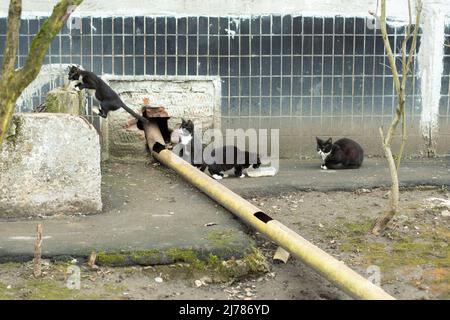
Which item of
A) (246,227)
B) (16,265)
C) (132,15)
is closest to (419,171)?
(246,227)

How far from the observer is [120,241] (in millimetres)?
5730

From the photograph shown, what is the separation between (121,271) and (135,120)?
4360mm

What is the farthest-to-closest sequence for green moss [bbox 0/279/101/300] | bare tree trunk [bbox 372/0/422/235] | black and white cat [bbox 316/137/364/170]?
black and white cat [bbox 316/137/364/170] → bare tree trunk [bbox 372/0/422/235] → green moss [bbox 0/279/101/300]

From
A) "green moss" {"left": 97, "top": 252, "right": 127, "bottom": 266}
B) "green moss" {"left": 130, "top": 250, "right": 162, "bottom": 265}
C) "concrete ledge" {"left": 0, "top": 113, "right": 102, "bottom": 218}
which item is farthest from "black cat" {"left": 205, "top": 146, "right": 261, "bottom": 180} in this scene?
"green moss" {"left": 97, "top": 252, "right": 127, "bottom": 266}

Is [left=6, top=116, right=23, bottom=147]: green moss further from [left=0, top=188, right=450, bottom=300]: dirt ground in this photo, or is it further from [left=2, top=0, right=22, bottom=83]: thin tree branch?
[left=2, top=0, right=22, bottom=83]: thin tree branch

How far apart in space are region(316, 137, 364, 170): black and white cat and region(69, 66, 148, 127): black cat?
2.22 metres

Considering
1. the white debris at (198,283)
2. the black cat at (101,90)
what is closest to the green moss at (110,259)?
the white debris at (198,283)

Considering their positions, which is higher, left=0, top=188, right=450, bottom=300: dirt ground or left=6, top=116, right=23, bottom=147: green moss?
left=6, top=116, right=23, bottom=147: green moss

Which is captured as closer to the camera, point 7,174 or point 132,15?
point 7,174

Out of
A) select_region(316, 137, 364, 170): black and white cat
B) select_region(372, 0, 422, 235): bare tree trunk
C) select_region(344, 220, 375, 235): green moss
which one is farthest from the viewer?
select_region(316, 137, 364, 170): black and white cat

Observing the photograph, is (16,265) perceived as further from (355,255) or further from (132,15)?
(132,15)

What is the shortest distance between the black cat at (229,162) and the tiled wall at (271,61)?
103cm

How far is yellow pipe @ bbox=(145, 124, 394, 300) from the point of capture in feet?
15.4

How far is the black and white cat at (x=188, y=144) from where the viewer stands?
29.2 feet
